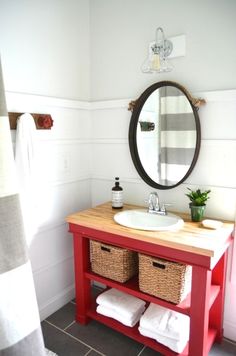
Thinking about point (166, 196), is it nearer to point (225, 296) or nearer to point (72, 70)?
point (225, 296)

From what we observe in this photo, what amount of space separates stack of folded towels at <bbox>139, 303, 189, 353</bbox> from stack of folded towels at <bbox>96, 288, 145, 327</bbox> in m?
0.08

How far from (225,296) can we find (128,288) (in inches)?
25.8

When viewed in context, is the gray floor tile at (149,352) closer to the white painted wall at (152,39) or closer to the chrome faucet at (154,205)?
the chrome faucet at (154,205)

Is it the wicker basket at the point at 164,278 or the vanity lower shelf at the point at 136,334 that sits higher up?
the wicker basket at the point at 164,278

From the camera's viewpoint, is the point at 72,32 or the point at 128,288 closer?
the point at 128,288

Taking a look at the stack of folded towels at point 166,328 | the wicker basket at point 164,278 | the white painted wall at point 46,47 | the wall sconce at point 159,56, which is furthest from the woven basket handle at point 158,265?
the white painted wall at point 46,47

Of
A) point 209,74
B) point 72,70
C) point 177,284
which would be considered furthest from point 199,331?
point 72,70

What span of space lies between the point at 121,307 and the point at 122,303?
0.04 meters

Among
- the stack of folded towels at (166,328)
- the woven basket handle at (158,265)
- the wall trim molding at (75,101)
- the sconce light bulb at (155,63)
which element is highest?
the sconce light bulb at (155,63)

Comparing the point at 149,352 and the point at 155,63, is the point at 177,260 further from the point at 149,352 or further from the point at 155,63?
the point at 155,63

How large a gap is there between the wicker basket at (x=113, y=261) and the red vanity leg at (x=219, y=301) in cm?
49

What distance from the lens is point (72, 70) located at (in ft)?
6.46

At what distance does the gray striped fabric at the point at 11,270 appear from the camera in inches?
35.7

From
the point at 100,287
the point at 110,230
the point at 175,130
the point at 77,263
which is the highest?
the point at 175,130
